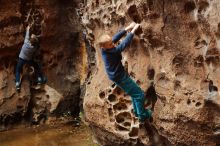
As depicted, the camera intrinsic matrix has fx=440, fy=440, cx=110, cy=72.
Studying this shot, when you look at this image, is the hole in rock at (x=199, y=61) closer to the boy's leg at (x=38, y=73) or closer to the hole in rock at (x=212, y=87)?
the hole in rock at (x=212, y=87)

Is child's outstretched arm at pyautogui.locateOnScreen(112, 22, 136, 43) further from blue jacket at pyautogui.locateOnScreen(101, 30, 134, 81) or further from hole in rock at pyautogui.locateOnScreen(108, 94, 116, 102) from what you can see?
hole in rock at pyautogui.locateOnScreen(108, 94, 116, 102)

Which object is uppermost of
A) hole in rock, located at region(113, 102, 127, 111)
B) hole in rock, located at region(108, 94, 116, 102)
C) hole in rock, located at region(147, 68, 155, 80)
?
hole in rock, located at region(147, 68, 155, 80)

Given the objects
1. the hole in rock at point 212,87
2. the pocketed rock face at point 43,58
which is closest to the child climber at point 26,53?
the pocketed rock face at point 43,58

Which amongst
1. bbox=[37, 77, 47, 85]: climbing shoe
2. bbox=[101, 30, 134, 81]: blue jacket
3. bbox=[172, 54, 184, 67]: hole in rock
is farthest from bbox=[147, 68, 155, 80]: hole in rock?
bbox=[37, 77, 47, 85]: climbing shoe

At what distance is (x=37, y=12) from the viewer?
328 inches

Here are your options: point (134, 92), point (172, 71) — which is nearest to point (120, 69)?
point (134, 92)

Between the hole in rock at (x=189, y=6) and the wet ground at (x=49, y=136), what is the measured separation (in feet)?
Result: 10.2

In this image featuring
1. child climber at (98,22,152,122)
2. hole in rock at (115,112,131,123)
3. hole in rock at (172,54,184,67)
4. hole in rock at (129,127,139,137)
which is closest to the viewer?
hole in rock at (172,54,184,67)

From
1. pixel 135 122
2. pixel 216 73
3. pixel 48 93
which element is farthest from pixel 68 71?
pixel 216 73

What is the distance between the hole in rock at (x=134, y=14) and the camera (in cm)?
524

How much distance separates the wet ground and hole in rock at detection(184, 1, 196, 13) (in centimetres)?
310

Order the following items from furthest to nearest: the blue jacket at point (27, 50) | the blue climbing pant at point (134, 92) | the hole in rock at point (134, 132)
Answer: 1. the blue jacket at point (27, 50)
2. the hole in rock at point (134, 132)
3. the blue climbing pant at point (134, 92)

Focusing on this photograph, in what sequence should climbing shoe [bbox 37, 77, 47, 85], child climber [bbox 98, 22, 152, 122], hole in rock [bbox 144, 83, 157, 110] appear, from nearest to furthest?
child climber [bbox 98, 22, 152, 122] < hole in rock [bbox 144, 83, 157, 110] < climbing shoe [bbox 37, 77, 47, 85]

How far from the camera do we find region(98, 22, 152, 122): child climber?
192 inches
